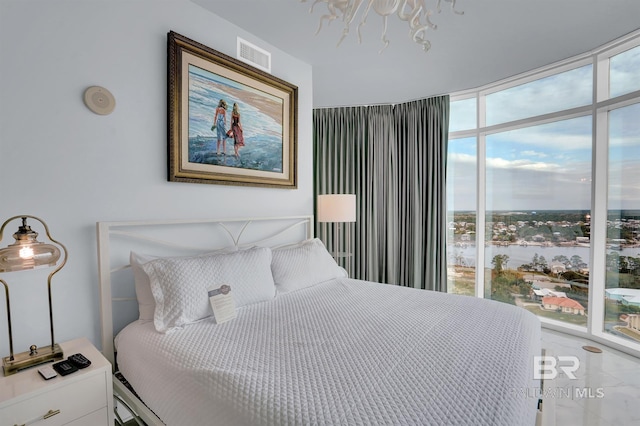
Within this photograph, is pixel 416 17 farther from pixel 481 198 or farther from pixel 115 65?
pixel 481 198

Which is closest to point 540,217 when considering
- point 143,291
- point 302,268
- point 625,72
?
point 625,72

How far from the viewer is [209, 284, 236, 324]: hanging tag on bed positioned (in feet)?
5.56

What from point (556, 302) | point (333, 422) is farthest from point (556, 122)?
point (333, 422)

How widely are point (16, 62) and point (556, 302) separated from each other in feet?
15.4

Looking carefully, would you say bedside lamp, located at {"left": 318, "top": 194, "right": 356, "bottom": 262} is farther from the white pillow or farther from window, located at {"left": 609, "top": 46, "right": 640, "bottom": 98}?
window, located at {"left": 609, "top": 46, "right": 640, "bottom": 98}

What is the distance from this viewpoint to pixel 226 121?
93.1 inches

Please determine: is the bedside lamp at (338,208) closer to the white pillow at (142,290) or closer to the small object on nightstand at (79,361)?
the white pillow at (142,290)

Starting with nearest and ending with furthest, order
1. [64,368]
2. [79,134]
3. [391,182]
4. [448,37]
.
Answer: [64,368]
[79,134]
[448,37]
[391,182]

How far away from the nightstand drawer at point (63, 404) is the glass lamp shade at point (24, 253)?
487 millimetres

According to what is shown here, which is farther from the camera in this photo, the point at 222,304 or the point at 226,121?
the point at 226,121

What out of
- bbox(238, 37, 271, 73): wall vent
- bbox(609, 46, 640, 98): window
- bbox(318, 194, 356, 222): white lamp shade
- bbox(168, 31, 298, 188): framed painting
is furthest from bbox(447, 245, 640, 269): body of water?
bbox(238, 37, 271, 73): wall vent

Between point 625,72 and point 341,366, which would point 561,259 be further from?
point 341,366

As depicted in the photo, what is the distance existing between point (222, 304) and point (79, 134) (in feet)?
3.91

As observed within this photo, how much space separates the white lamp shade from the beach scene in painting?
694 millimetres
